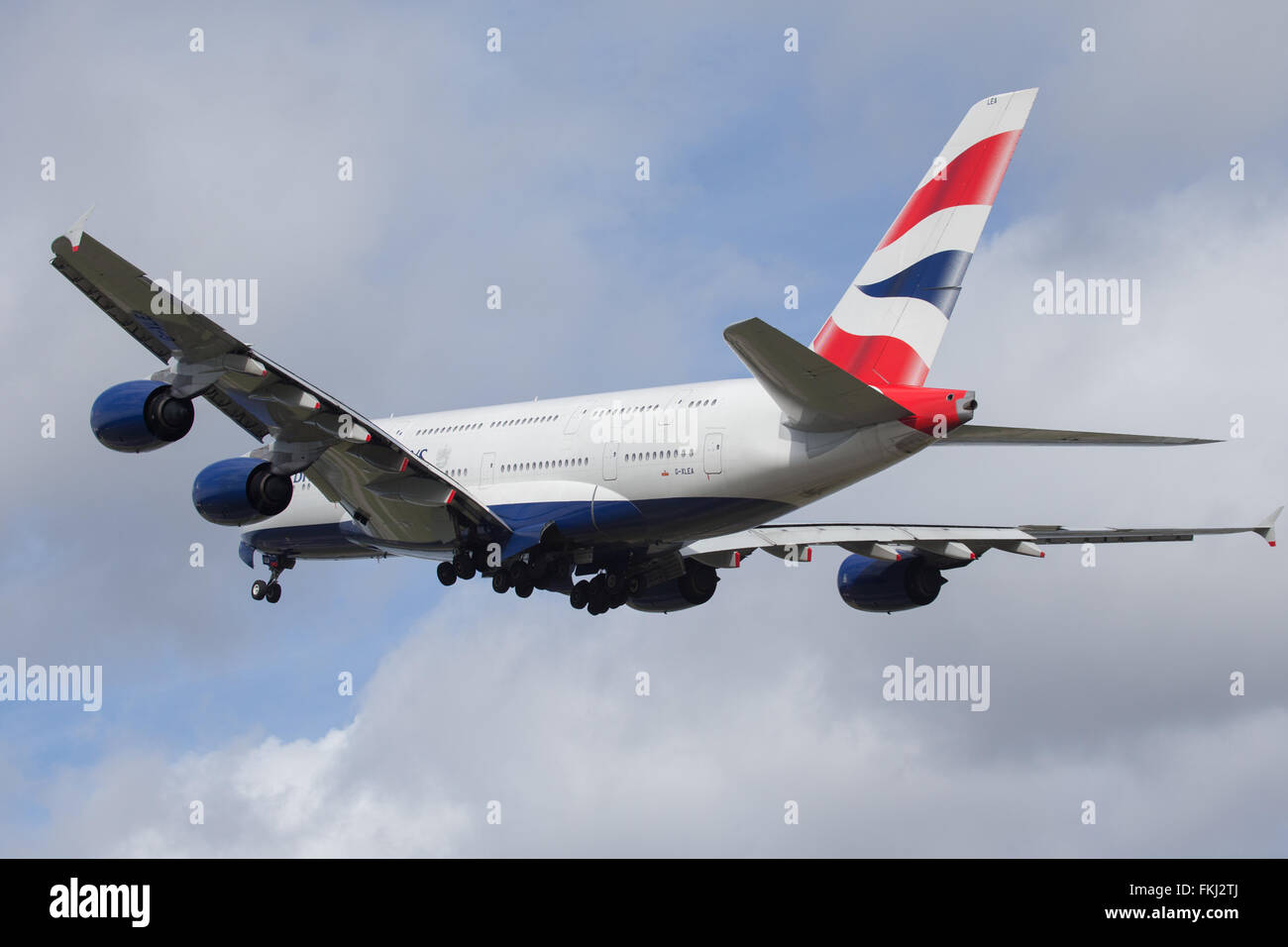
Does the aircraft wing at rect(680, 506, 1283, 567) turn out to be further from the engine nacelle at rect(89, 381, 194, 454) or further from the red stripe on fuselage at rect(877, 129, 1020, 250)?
the engine nacelle at rect(89, 381, 194, 454)

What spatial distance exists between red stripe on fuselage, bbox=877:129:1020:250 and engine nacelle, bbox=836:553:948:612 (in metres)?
7.84

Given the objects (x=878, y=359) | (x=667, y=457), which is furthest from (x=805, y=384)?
(x=667, y=457)

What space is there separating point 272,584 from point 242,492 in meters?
7.56


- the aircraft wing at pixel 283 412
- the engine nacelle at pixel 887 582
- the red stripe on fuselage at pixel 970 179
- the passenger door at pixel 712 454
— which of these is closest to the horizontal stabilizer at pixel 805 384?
the passenger door at pixel 712 454

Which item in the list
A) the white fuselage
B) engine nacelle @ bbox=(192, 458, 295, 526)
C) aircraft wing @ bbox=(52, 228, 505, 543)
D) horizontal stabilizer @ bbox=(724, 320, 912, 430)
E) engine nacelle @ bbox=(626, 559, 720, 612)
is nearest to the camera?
horizontal stabilizer @ bbox=(724, 320, 912, 430)

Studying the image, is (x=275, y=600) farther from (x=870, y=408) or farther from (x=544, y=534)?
(x=870, y=408)

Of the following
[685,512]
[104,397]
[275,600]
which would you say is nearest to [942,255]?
[685,512]

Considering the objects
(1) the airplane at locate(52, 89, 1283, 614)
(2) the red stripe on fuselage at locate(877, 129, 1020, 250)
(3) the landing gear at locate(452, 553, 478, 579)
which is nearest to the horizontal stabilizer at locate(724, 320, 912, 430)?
(1) the airplane at locate(52, 89, 1283, 614)

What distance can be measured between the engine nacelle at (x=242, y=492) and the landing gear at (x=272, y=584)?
6.82 meters

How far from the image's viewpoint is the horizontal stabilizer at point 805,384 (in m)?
22.9

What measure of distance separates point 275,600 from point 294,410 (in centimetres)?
964

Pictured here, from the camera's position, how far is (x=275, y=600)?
1369 inches

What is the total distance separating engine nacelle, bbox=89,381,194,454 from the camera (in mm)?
25406

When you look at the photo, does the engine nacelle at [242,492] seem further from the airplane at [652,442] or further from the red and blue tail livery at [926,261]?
the red and blue tail livery at [926,261]
